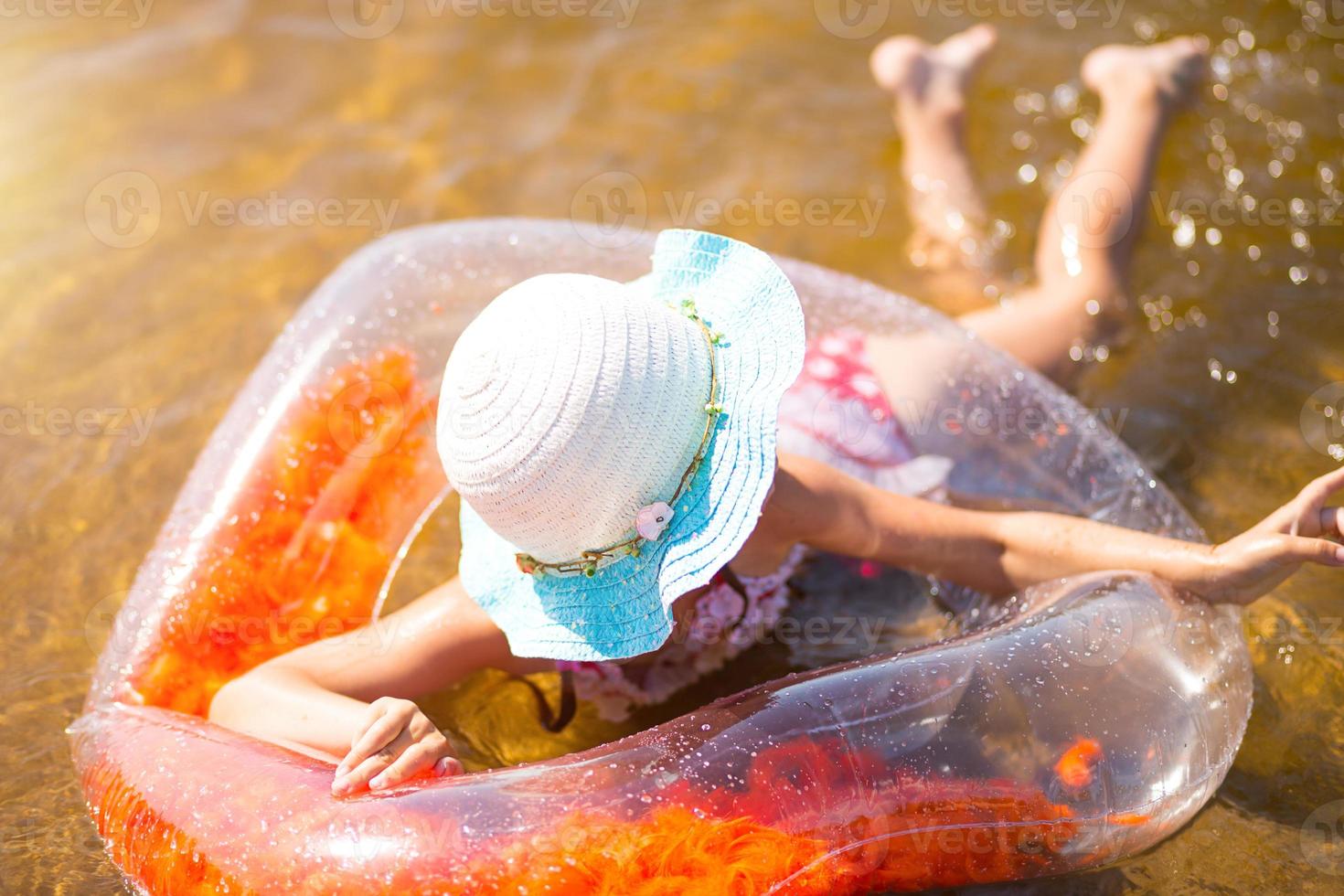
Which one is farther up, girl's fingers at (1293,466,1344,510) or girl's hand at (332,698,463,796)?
girl's fingers at (1293,466,1344,510)

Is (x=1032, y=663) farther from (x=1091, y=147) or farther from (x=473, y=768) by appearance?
(x=1091, y=147)

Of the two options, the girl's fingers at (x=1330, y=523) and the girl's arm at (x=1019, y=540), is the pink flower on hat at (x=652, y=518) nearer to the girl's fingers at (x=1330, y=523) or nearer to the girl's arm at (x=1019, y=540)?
the girl's arm at (x=1019, y=540)

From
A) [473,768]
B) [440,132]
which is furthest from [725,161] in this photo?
[473,768]

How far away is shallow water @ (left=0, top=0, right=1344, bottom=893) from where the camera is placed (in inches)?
100.0

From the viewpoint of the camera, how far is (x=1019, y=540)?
243 centimetres

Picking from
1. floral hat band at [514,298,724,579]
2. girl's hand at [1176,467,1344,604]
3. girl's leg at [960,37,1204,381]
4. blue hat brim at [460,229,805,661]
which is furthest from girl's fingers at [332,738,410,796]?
girl's leg at [960,37,1204,381]

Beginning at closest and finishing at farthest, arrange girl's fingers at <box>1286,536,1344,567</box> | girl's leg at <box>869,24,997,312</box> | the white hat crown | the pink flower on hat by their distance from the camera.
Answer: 1. the white hat crown
2. the pink flower on hat
3. girl's fingers at <box>1286,536,1344,567</box>
4. girl's leg at <box>869,24,997,312</box>

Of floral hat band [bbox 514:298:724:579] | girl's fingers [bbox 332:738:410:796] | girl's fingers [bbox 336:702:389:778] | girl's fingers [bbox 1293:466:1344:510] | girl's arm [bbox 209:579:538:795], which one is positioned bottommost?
girl's arm [bbox 209:579:538:795]

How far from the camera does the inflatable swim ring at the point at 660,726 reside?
186 cm

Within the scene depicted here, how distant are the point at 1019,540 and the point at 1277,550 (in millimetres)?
475

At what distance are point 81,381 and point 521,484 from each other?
7.33ft

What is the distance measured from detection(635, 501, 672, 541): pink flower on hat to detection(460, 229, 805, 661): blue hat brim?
1.1 inches

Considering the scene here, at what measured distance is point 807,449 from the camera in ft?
8.50

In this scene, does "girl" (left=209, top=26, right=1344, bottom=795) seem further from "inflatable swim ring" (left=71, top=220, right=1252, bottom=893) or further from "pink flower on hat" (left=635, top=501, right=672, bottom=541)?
"inflatable swim ring" (left=71, top=220, right=1252, bottom=893)
